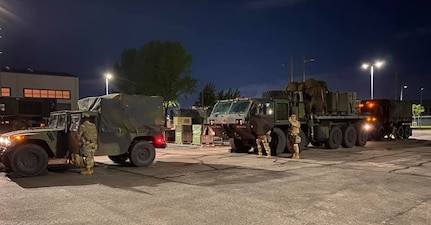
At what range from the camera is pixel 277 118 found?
17.5m

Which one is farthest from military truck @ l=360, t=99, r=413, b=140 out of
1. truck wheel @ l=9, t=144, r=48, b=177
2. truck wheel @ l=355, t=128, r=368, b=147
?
truck wheel @ l=9, t=144, r=48, b=177

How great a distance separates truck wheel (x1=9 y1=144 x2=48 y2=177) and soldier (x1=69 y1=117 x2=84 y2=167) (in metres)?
0.76

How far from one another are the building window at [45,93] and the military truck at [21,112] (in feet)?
93.9

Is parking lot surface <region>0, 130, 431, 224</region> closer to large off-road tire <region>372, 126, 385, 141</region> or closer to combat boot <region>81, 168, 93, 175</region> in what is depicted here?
combat boot <region>81, 168, 93, 175</region>

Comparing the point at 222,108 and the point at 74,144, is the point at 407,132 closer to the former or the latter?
the point at 222,108

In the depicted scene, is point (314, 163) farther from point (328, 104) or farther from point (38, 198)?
point (38, 198)

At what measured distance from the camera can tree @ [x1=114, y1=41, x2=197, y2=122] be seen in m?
51.8

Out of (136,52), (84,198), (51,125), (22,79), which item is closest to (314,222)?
(84,198)

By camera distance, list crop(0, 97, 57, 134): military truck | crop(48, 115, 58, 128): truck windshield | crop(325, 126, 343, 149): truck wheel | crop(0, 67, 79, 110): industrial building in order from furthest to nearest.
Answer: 1. crop(0, 67, 79, 110): industrial building
2. crop(325, 126, 343, 149): truck wheel
3. crop(0, 97, 57, 134): military truck
4. crop(48, 115, 58, 128): truck windshield

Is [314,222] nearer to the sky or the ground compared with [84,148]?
nearer to the ground

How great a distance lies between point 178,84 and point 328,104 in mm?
33346

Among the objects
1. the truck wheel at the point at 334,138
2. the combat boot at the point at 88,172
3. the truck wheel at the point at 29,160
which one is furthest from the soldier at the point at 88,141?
the truck wheel at the point at 334,138

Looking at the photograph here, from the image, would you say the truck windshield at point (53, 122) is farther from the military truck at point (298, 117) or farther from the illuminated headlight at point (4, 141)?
the military truck at point (298, 117)

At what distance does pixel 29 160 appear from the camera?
11172 millimetres
